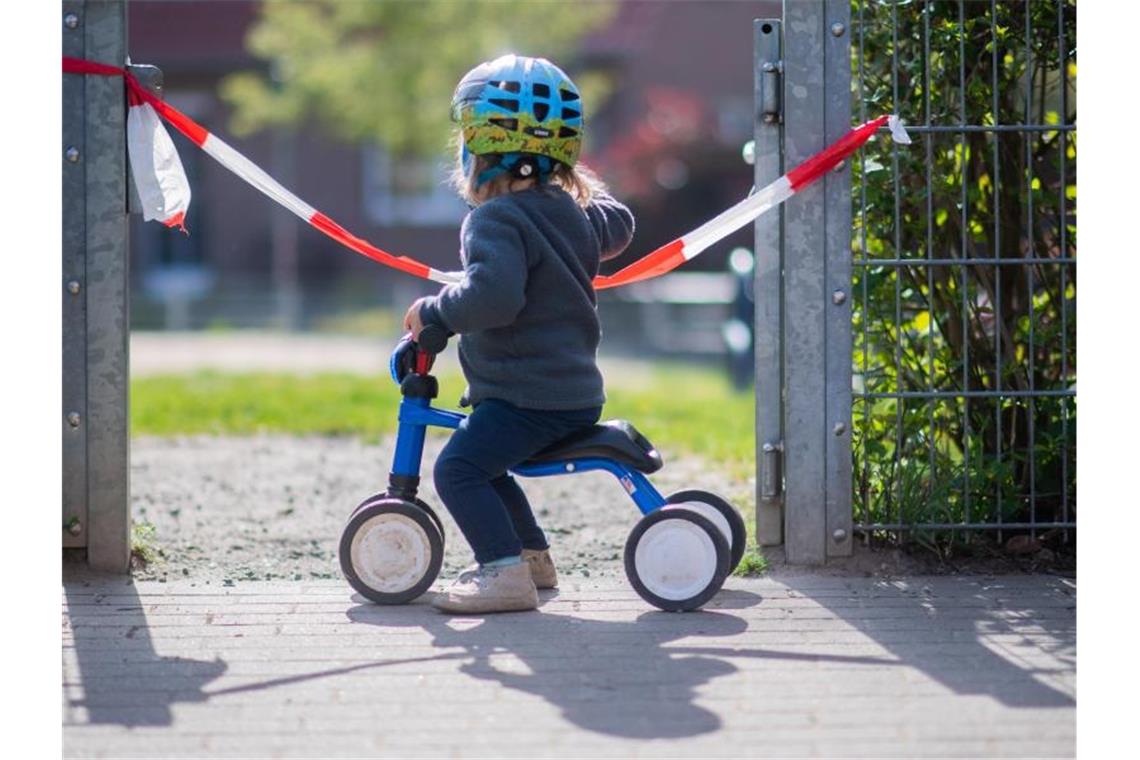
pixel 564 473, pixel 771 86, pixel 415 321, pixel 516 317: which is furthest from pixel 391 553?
pixel 771 86

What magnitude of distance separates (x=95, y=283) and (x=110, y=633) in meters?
1.28

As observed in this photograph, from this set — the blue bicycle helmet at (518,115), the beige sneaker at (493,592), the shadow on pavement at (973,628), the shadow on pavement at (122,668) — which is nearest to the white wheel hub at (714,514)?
the shadow on pavement at (973,628)

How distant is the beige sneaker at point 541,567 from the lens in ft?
18.4

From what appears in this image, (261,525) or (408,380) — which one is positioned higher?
(408,380)

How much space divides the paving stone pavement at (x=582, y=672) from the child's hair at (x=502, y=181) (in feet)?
4.23

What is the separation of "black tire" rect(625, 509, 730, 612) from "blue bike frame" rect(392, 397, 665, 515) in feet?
0.28

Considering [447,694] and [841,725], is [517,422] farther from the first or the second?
[841,725]

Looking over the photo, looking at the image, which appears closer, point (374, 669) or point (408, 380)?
point (374, 669)

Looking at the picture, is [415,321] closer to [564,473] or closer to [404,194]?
[564,473]

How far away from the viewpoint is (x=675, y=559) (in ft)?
17.2

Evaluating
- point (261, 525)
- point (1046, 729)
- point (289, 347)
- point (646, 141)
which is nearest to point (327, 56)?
point (646, 141)

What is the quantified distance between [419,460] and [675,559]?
2.89 ft

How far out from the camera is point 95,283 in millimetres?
5648

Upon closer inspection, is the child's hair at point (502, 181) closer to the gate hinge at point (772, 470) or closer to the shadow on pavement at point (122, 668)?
the gate hinge at point (772, 470)
